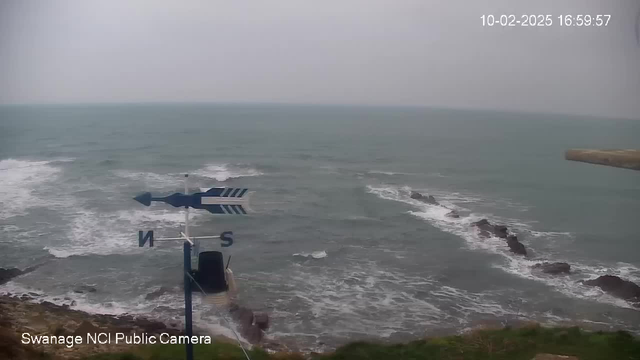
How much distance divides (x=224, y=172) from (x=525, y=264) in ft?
46.9

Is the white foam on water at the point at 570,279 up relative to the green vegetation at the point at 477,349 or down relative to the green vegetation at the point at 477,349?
down

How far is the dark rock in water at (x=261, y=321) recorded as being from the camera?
8211 millimetres

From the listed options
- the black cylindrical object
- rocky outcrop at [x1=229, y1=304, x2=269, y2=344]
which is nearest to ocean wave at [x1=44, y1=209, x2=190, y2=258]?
rocky outcrop at [x1=229, y1=304, x2=269, y2=344]

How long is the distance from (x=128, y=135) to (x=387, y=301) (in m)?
35.0

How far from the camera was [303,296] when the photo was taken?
31.2ft

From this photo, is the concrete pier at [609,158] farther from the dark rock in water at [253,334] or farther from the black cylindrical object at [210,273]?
the dark rock in water at [253,334]

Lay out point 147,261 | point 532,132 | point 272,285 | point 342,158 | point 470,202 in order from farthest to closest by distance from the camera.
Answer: point 532,132 < point 342,158 < point 470,202 < point 147,261 < point 272,285

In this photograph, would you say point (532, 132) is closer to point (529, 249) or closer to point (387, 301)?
point (529, 249)

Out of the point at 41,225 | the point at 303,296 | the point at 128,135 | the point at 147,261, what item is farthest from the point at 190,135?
the point at 303,296

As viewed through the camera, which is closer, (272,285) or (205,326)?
(205,326)

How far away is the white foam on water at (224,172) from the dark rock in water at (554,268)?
12.8m

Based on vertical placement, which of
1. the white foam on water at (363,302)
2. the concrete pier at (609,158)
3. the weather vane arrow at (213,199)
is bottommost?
the white foam on water at (363,302)

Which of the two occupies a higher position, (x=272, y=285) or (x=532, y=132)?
(x=532, y=132)

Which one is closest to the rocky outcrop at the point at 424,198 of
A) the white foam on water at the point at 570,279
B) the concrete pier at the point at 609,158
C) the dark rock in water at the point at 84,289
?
the white foam on water at the point at 570,279
